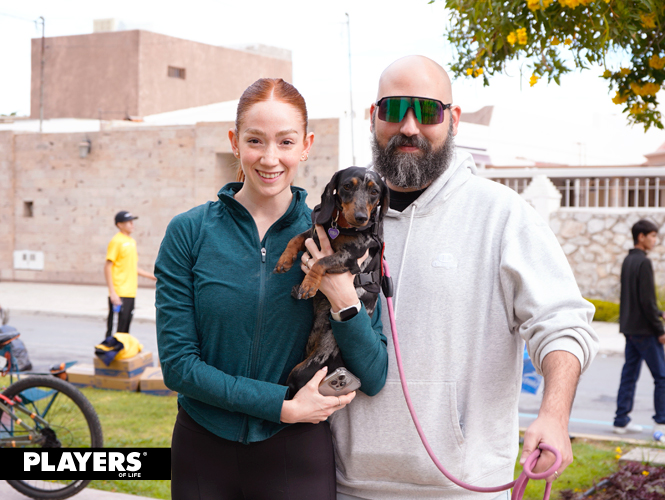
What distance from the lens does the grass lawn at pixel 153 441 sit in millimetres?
4543

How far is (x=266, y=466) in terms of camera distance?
1.98 metres

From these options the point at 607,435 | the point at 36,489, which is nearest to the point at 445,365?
the point at 36,489

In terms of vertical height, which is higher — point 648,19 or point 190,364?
point 648,19

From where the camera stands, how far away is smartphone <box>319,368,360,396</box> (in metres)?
2.00

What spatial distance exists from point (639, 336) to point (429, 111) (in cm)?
511

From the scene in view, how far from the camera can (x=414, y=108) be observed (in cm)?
226

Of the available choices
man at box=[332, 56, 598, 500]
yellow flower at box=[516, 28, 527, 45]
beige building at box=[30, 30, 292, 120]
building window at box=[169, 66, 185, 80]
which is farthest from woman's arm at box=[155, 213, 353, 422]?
building window at box=[169, 66, 185, 80]

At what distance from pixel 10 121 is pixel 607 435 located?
29.2 metres

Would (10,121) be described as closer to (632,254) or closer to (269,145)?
(632,254)

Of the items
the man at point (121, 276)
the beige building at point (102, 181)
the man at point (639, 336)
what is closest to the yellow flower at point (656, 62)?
the man at point (639, 336)

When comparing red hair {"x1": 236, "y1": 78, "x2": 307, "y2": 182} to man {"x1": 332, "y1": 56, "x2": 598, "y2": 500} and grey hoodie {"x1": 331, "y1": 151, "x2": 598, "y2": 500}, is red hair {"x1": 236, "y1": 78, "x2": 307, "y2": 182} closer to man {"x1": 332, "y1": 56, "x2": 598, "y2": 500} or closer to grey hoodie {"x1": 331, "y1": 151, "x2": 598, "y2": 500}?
man {"x1": 332, "y1": 56, "x2": 598, "y2": 500}

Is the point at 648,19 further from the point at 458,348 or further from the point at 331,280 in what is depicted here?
the point at 331,280

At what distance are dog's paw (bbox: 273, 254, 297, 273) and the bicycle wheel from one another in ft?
9.72

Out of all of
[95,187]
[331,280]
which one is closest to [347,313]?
[331,280]
